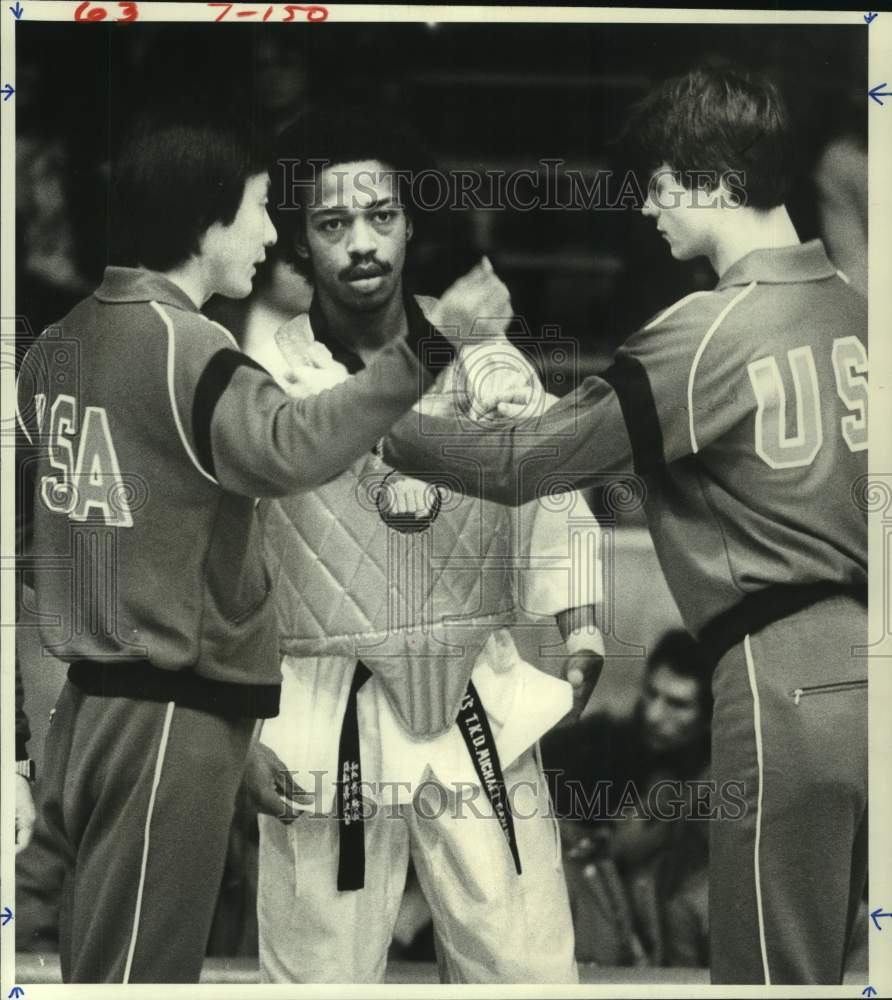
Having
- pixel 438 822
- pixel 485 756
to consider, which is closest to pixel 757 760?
pixel 485 756

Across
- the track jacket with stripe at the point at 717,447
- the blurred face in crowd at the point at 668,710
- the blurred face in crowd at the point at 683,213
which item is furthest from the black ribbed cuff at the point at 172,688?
the blurred face in crowd at the point at 683,213

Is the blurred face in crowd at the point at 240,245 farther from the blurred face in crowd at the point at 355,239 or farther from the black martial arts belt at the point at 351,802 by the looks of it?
the black martial arts belt at the point at 351,802

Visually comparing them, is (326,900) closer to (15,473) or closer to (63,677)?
(63,677)

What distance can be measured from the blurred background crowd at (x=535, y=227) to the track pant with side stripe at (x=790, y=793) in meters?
0.06

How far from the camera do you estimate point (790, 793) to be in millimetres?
2541

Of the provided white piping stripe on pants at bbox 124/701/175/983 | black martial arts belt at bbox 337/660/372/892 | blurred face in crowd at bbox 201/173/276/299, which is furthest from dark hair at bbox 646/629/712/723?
blurred face in crowd at bbox 201/173/276/299

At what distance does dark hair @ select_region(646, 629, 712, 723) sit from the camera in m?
2.55

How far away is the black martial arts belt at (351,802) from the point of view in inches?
99.6

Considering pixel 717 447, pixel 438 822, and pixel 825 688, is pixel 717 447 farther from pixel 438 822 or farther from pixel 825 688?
pixel 438 822

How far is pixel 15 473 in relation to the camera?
258 centimetres

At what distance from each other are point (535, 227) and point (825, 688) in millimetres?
1166

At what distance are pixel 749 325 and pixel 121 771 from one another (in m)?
1.64

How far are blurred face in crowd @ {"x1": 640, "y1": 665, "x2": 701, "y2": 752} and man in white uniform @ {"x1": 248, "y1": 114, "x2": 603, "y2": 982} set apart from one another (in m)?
0.13

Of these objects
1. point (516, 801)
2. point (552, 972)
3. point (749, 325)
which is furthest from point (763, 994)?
point (749, 325)
